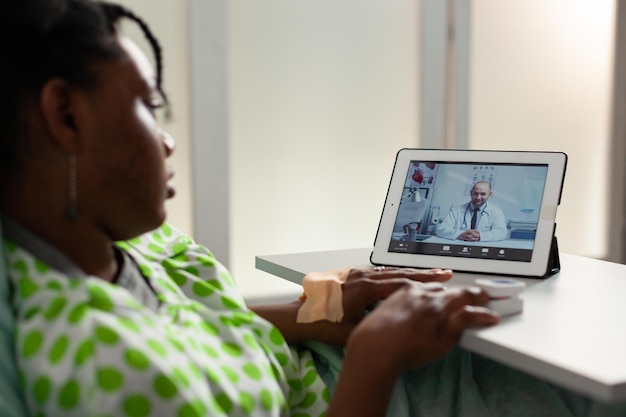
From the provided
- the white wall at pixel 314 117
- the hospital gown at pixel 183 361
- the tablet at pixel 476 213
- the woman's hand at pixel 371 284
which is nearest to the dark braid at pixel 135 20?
the hospital gown at pixel 183 361

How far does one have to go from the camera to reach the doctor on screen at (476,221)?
4.13 feet

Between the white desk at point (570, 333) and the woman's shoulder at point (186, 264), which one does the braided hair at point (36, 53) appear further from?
the white desk at point (570, 333)

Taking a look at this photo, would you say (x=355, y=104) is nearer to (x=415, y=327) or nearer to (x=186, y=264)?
(x=186, y=264)

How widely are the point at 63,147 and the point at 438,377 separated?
62 cm

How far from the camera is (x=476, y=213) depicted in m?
1.28

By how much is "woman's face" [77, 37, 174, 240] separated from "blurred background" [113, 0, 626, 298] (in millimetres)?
1510

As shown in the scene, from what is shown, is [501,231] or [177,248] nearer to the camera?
[177,248]

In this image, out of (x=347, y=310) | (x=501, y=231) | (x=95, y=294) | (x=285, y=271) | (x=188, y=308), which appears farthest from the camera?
(x=285, y=271)

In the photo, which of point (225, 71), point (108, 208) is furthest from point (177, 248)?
point (225, 71)

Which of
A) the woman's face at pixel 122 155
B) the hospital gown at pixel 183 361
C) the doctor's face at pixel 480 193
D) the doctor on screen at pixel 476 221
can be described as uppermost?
the woman's face at pixel 122 155

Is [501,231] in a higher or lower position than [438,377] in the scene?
higher

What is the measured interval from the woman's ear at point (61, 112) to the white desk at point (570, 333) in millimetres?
491

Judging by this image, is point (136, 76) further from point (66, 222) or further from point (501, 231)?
point (501, 231)

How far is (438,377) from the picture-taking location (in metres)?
1.14
